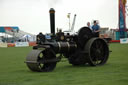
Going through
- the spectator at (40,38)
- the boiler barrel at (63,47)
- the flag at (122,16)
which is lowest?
the boiler barrel at (63,47)

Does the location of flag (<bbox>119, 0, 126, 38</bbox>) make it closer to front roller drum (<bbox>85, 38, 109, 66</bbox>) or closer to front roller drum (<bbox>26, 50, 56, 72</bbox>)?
front roller drum (<bbox>85, 38, 109, 66</bbox>)

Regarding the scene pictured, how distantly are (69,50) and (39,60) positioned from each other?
4.62 feet

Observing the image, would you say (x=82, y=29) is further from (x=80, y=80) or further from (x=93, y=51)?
(x=80, y=80)

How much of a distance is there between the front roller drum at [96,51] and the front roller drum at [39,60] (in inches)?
60.3

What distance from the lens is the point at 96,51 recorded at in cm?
1022

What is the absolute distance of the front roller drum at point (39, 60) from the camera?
8375 millimetres

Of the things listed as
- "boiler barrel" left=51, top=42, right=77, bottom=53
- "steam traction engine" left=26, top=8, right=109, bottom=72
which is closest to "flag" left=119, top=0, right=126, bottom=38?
"steam traction engine" left=26, top=8, right=109, bottom=72

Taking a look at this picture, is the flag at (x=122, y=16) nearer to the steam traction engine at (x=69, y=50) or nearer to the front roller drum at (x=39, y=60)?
the steam traction engine at (x=69, y=50)

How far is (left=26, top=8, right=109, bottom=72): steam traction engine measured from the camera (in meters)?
8.63

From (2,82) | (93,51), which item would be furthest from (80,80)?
(93,51)

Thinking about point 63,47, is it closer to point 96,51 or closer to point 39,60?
point 39,60

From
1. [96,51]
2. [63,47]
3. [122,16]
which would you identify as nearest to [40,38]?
[63,47]

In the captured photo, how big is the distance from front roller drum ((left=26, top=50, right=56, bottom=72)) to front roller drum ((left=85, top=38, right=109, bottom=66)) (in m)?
1.53

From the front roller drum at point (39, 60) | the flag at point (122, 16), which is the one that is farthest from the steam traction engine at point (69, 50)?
the flag at point (122, 16)
